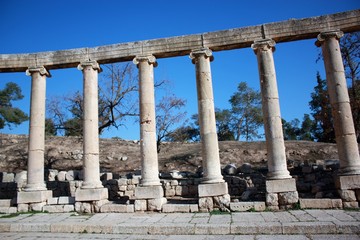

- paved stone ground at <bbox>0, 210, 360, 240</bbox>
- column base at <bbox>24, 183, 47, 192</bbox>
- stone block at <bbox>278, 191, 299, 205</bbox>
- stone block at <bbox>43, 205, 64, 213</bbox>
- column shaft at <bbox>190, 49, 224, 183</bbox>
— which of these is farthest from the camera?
column base at <bbox>24, 183, 47, 192</bbox>

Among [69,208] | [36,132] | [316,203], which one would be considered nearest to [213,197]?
[316,203]

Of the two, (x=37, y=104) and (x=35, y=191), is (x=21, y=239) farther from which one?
(x=37, y=104)

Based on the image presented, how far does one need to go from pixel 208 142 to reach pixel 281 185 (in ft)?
11.0

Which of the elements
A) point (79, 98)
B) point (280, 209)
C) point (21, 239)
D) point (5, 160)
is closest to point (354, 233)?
point (280, 209)

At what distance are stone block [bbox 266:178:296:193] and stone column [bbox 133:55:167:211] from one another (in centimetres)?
444

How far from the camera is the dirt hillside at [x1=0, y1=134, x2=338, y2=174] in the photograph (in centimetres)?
2486

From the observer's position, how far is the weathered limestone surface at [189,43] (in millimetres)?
12164

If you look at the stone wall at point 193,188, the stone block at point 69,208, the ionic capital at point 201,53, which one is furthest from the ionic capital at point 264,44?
the stone block at point 69,208

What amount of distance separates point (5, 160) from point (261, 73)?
2529 cm

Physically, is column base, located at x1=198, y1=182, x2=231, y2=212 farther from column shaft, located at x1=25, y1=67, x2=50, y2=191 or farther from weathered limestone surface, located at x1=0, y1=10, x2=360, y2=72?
column shaft, located at x1=25, y1=67, x2=50, y2=191

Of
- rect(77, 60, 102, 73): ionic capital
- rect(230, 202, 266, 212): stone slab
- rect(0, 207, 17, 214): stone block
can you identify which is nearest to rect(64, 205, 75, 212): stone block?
rect(0, 207, 17, 214): stone block

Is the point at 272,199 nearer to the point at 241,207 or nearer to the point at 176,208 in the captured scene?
the point at 241,207

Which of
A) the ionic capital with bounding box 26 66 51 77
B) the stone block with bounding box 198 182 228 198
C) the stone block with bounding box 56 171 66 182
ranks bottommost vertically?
the stone block with bounding box 198 182 228 198

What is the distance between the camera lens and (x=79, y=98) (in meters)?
26.4
